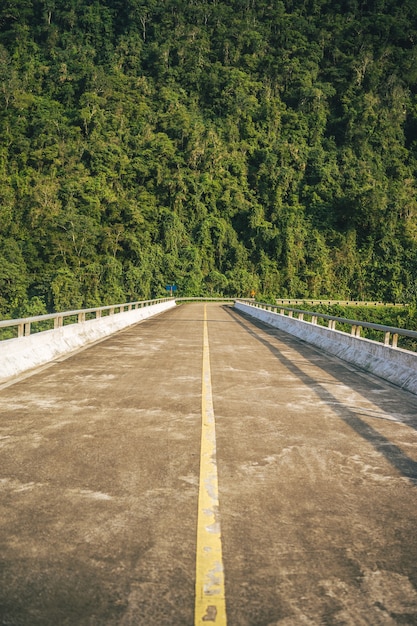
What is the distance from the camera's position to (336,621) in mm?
2623

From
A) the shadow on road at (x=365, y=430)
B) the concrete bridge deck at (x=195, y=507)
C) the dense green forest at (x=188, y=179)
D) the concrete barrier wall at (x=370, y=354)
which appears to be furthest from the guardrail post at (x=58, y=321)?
the dense green forest at (x=188, y=179)

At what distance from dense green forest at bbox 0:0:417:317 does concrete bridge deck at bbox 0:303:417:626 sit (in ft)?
262

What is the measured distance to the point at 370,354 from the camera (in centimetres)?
1213

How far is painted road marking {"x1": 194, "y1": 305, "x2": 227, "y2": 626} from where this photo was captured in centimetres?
267

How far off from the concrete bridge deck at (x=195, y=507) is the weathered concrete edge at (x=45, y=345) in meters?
1.50

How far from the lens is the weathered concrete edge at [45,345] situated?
9922 millimetres

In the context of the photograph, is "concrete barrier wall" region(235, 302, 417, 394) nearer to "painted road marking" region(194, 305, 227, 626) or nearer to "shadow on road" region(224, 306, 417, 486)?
"shadow on road" region(224, 306, 417, 486)

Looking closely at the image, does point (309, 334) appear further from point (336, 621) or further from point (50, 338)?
point (336, 621)

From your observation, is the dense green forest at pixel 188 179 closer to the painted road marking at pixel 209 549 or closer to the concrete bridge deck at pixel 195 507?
the concrete bridge deck at pixel 195 507

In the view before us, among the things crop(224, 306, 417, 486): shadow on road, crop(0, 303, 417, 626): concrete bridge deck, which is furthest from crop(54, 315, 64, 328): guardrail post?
crop(224, 306, 417, 486): shadow on road

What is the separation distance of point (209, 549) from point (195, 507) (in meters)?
0.68

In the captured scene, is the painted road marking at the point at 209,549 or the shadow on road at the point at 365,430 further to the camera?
the shadow on road at the point at 365,430

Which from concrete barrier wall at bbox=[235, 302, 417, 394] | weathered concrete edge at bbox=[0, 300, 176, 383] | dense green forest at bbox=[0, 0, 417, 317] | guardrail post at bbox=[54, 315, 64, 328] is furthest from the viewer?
dense green forest at bbox=[0, 0, 417, 317]

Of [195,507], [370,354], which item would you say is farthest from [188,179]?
[195,507]
